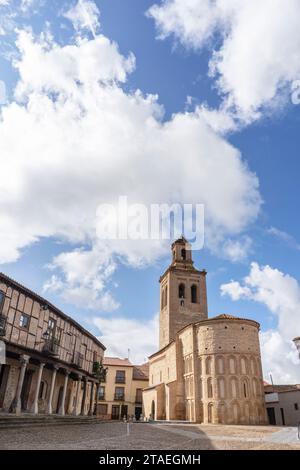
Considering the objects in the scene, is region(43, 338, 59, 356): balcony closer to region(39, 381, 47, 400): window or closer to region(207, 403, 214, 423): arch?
region(39, 381, 47, 400): window

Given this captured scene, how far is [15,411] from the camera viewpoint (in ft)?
58.3

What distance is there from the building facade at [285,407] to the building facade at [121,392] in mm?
20983

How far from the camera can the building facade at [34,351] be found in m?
18.5

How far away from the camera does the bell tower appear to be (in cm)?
4206

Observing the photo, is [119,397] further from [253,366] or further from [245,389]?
[253,366]

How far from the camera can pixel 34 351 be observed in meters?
19.9

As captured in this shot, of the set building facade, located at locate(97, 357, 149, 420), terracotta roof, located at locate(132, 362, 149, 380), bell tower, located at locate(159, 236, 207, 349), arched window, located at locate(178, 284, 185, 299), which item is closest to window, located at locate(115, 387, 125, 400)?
building facade, located at locate(97, 357, 149, 420)

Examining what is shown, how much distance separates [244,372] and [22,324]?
19103mm

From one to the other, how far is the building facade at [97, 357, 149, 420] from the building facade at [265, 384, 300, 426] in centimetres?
2098

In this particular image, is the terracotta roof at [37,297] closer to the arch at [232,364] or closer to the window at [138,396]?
the arch at [232,364]

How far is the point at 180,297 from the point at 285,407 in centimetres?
1743
